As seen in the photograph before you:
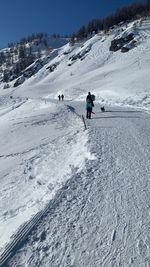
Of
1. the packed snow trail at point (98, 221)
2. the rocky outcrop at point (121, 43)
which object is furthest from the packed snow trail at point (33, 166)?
the rocky outcrop at point (121, 43)

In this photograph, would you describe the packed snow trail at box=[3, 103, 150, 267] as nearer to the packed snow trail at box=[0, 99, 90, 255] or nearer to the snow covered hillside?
the snow covered hillside

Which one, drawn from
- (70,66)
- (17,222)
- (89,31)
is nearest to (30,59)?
(89,31)

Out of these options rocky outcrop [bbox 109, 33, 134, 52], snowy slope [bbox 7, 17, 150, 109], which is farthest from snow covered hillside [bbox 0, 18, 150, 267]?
rocky outcrop [bbox 109, 33, 134, 52]

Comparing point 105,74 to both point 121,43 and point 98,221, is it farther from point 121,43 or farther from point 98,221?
point 98,221

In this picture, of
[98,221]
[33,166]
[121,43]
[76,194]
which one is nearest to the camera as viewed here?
[98,221]

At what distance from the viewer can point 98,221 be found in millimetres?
7430

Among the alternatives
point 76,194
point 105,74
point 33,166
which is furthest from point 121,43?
point 76,194

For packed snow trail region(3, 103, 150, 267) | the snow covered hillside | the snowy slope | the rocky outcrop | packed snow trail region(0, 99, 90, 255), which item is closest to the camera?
packed snow trail region(3, 103, 150, 267)

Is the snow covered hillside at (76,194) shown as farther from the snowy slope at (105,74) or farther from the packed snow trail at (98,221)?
the snowy slope at (105,74)

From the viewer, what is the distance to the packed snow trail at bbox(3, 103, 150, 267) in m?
6.26

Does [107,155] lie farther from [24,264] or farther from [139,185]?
[24,264]

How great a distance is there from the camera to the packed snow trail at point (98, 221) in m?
6.26

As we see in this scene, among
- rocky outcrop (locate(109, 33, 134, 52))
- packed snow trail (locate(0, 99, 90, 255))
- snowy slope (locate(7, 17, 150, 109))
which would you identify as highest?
rocky outcrop (locate(109, 33, 134, 52))

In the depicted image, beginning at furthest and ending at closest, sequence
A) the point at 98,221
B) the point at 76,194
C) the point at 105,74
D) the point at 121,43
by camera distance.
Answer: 1. the point at 121,43
2. the point at 105,74
3. the point at 76,194
4. the point at 98,221
